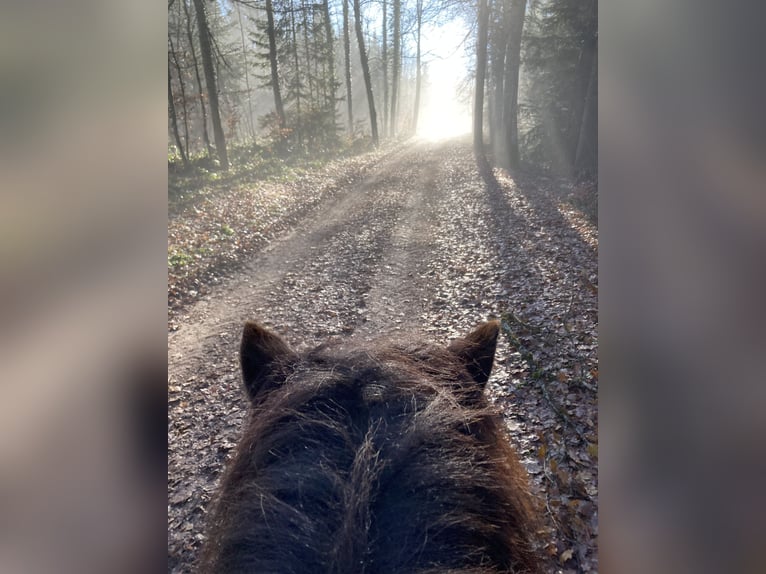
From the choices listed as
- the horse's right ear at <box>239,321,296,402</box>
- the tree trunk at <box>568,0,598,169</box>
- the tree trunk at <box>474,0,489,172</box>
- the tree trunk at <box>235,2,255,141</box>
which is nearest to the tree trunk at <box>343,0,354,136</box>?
the tree trunk at <box>235,2,255,141</box>

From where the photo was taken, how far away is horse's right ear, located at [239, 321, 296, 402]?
3.93ft

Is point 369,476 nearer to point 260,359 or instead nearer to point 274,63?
point 260,359

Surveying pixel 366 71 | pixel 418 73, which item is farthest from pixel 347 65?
pixel 418 73

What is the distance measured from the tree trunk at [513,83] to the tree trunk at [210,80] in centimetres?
118

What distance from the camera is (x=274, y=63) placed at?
5.35 ft

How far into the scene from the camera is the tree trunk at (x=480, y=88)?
1490 mm

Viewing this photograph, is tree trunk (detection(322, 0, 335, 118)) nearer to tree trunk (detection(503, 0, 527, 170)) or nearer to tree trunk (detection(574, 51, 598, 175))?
tree trunk (detection(503, 0, 527, 170))

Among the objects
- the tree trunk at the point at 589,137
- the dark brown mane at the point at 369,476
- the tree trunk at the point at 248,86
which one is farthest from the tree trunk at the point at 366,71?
the dark brown mane at the point at 369,476

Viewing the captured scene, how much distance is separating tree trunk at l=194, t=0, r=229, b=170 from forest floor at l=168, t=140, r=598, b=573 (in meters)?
0.22
